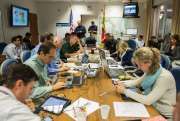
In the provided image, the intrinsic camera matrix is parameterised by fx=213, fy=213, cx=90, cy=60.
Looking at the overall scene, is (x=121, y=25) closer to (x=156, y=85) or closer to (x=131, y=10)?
(x=131, y=10)

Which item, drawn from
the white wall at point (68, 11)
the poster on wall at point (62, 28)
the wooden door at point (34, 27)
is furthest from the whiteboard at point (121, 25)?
the wooden door at point (34, 27)

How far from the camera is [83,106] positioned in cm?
186

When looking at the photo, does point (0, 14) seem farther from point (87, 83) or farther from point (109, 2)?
point (109, 2)

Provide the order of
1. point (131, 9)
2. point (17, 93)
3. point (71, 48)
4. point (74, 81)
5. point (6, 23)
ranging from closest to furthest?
point (17, 93) → point (74, 81) → point (71, 48) → point (6, 23) → point (131, 9)

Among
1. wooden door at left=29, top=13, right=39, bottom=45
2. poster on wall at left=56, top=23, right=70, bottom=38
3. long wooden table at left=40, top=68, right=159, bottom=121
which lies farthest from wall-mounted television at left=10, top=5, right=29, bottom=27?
long wooden table at left=40, top=68, right=159, bottom=121

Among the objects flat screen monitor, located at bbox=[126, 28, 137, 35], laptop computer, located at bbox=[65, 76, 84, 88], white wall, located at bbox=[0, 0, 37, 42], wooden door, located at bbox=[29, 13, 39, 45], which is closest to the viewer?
laptop computer, located at bbox=[65, 76, 84, 88]

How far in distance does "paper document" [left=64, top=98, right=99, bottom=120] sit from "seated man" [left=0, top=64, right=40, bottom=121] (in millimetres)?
546

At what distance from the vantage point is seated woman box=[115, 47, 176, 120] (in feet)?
6.33

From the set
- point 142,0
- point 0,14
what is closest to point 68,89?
point 0,14

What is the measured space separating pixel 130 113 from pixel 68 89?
2.66 ft

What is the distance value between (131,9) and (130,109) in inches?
304

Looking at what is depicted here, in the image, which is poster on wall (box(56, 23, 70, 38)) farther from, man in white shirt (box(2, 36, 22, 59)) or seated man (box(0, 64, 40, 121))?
seated man (box(0, 64, 40, 121))

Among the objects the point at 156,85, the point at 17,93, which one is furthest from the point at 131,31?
the point at 17,93

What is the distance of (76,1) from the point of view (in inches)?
411
